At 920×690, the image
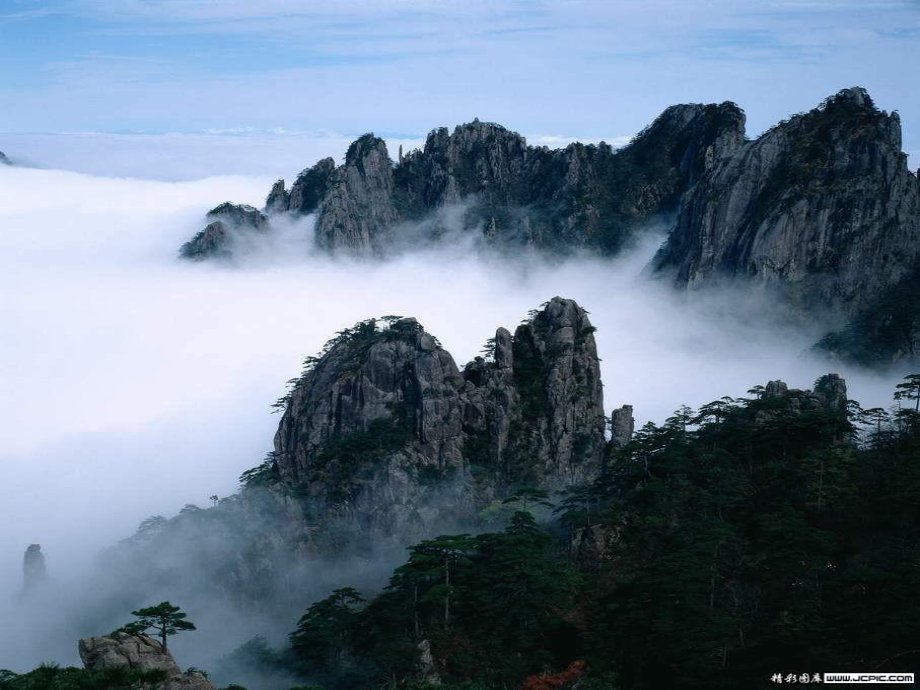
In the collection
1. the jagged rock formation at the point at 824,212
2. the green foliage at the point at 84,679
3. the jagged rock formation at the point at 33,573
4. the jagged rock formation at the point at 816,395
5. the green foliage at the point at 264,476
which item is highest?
the jagged rock formation at the point at 824,212

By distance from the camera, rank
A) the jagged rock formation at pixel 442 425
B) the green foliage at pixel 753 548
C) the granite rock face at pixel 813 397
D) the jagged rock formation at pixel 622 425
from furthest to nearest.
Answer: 1. the jagged rock formation at pixel 442 425
2. the jagged rock formation at pixel 622 425
3. the granite rock face at pixel 813 397
4. the green foliage at pixel 753 548

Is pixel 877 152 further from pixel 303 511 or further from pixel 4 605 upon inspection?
pixel 4 605

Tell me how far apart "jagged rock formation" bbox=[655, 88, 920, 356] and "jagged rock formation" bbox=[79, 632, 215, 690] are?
133247 millimetres

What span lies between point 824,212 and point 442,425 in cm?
8944

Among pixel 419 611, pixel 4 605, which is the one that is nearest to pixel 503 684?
pixel 419 611

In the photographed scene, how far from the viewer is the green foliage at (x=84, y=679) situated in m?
48.7

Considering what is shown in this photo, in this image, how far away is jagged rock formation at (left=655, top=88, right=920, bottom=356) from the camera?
158 metres

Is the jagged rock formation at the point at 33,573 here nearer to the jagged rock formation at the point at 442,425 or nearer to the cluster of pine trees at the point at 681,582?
the jagged rock formation at the point at 442,425

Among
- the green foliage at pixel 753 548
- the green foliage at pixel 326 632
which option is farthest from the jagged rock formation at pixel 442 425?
the green foliage at pixel 326 632

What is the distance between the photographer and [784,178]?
165500mm

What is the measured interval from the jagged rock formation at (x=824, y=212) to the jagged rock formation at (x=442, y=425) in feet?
207

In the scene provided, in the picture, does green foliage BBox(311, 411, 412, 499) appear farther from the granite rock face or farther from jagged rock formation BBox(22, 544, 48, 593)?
the granite rock face

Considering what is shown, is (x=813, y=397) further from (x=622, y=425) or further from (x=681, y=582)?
(x=681, y=582)

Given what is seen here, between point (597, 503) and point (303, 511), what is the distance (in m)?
38.4
